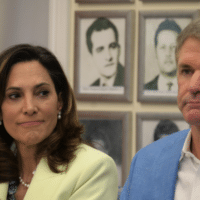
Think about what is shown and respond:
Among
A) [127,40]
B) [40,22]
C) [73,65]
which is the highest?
[40,22]

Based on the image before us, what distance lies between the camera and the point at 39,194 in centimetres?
151

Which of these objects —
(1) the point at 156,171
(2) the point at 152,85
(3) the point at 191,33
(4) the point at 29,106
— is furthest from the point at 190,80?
(2) the point at 152,85

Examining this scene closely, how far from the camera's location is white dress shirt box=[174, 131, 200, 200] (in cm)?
116

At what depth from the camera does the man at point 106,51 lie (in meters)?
2.46

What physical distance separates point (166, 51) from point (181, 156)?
1301 mm

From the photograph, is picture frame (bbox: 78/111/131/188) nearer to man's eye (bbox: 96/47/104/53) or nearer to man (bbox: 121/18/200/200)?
man's eye (bbox: 96/47/104/53)

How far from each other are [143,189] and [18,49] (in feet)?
3.01

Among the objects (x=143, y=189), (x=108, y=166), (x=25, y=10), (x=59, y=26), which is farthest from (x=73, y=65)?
(x=143, y=189)

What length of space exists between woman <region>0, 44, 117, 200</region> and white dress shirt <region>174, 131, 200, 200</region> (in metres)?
0.40

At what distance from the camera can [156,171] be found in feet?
4.32

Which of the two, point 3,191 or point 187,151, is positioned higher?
point 187,151

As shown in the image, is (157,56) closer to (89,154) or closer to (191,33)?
(89,154)

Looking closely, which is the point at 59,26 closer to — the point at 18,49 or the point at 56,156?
the point at 18,49

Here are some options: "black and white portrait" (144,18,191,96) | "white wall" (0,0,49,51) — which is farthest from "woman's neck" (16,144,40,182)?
"white wall" (0,0,49,51)
